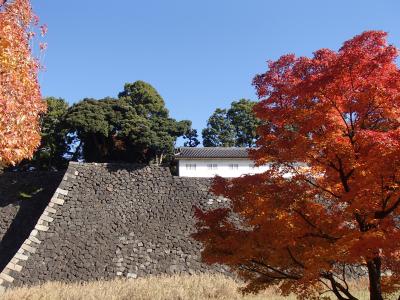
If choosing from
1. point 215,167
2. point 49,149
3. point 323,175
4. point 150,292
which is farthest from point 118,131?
point 323,175

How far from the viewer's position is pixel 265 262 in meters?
8.40

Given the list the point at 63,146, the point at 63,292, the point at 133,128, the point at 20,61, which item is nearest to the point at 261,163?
the point at 20,61

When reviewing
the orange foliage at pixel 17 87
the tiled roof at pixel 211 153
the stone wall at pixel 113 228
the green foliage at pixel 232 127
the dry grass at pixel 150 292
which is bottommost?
the dry grass at pixel 150 292

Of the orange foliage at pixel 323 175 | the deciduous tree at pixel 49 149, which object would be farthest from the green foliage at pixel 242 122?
the orange foliage at pixel 323 175

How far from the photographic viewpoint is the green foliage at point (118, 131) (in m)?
27.1

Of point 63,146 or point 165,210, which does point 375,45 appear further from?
point 63,146

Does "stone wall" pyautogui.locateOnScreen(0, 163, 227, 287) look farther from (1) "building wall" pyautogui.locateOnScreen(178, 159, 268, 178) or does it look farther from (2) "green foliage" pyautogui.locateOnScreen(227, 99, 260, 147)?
(2) "green foliage" pyautogui.locateOnScreen(227, 99, 260, 147)

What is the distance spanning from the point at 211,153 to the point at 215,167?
1188 millimetres

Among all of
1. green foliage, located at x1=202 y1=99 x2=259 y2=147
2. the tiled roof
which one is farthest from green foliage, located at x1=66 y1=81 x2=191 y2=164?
green foliage, located at x1=202 y1=99 x2=259 y2=147

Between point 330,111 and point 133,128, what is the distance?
2110 centimetres

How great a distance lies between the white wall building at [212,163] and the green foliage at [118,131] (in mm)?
2922

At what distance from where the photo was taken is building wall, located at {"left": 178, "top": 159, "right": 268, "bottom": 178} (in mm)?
32906

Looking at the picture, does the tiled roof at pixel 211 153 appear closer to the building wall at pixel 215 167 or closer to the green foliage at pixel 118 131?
the building wall at pixel 215 167

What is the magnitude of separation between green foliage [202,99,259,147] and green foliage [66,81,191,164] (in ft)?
39.5
